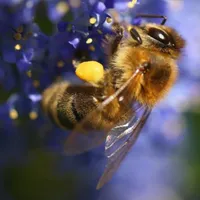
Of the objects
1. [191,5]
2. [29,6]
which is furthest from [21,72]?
[191,5]

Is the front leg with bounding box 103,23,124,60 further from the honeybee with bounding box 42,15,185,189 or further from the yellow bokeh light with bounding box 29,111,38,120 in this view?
the yellow bokeh light with bounding box 29,111,38,120


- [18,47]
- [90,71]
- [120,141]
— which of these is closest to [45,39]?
[18,47]

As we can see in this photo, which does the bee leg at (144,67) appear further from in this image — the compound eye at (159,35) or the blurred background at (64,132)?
the blurred background at (64,132)

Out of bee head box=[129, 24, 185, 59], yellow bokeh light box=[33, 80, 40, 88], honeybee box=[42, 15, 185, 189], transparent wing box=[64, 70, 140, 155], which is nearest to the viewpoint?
transparent wing box=[64, 70, 140, 155]

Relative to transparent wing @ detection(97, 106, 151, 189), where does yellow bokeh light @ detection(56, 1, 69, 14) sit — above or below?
above

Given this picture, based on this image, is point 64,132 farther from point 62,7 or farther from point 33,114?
point 62,7

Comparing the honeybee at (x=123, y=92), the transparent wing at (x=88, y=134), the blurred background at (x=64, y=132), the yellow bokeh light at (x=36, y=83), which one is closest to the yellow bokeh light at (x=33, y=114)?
the blurred background at (x=64, y=132)

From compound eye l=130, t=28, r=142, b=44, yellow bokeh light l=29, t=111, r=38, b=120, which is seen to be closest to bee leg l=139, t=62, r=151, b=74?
compound eye l=130, t=28, r=142, b=44
